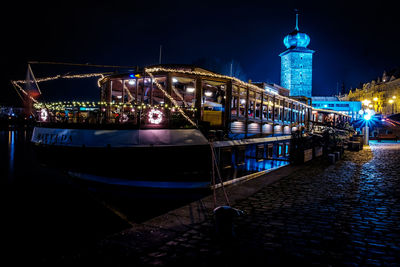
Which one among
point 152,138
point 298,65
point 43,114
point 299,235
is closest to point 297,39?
point 298,65

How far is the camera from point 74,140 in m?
10.1

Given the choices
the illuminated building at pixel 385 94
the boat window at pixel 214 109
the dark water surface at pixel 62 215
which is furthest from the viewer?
the illuminated building at pixel 385 94

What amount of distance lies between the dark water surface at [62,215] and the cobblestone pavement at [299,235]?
169cm

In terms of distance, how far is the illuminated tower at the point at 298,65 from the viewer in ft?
217

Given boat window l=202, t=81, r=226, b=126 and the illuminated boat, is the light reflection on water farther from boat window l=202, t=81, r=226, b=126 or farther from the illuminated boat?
boat window l=202, t=81, r=226, b=126

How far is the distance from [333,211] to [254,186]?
276 centimetres

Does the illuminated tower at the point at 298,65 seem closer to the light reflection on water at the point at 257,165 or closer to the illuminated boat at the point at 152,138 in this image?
the light reflection on water at the point at 257,165

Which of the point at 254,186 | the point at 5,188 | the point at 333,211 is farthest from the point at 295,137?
the point at 5,188

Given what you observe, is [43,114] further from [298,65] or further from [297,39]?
[297,39]

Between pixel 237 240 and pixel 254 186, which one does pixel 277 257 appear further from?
pixel 254 186

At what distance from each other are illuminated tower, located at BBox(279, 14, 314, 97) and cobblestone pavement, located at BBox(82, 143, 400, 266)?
64.0 metres

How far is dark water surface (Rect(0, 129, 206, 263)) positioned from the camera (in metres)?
5.72

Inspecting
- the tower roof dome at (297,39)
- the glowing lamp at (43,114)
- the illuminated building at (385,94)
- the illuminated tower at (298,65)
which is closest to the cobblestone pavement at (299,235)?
the glowing lamp at (43,114)

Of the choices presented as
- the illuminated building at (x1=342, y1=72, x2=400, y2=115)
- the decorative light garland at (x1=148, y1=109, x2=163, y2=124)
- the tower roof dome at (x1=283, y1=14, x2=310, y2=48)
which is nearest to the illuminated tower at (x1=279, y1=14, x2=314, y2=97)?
the tower roof dome at (x1=283, y1=14, x2=310, y2=48)
